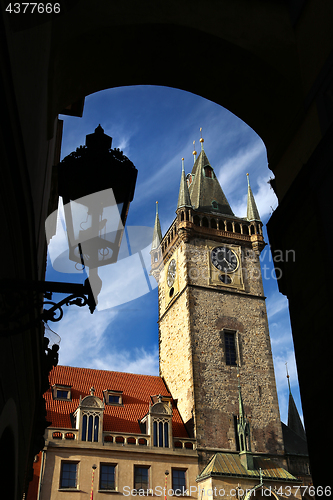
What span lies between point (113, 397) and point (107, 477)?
223 inches

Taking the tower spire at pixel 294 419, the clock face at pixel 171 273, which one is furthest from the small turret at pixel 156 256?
the tower spire at pixel 294 419

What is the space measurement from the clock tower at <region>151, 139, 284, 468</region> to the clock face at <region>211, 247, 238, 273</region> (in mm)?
72

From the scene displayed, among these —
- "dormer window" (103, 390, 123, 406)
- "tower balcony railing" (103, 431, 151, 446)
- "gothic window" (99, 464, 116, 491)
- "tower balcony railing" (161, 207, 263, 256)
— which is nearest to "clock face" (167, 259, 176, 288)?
"tower balcony railing" (161, 207, 263, 256)

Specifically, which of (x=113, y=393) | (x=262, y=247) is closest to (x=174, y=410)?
(x=113, y=393)

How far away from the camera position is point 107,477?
76.7ft

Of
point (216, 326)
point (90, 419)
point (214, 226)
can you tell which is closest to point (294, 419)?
point (216, 326)

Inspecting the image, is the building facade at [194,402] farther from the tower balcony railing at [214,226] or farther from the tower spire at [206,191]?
the tower spire at [206,191]

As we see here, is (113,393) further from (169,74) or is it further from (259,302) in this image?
(169,74)

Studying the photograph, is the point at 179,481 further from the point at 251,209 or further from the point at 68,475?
the point at 251,209

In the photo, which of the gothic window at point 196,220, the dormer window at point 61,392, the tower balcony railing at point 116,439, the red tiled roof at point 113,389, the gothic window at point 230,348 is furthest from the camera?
the gothic window at point 196,220

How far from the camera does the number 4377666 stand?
10.4 feet

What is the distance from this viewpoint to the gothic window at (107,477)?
75.5ft

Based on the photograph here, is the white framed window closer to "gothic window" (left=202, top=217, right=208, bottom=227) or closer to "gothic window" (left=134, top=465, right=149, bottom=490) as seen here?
"gothic window" (left=134, top=465, right=149, bottom=490)

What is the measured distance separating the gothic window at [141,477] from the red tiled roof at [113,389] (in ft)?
7.38
